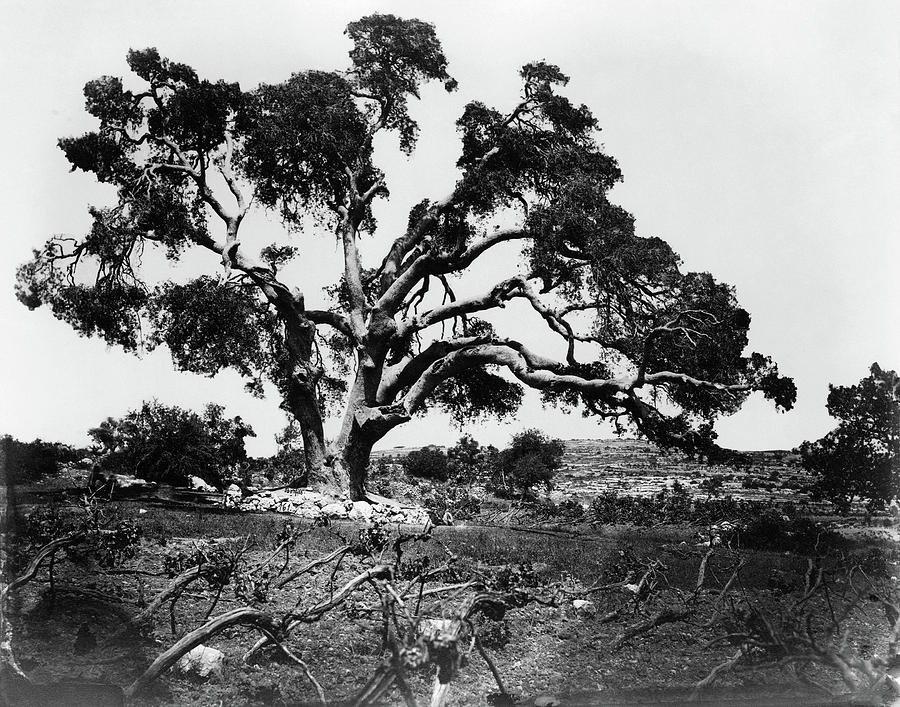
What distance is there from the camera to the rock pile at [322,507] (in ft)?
49.7

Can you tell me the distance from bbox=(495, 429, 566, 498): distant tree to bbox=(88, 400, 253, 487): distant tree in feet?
29.5

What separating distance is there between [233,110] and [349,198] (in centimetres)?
355

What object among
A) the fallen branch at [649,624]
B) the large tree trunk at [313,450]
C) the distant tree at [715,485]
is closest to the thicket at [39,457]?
the large tree trunk at [313,450]

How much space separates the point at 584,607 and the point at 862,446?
33.6ft

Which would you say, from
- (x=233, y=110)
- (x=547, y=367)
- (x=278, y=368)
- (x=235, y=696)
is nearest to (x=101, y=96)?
(x=233, y=110)

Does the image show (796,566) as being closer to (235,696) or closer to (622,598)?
(622,598)

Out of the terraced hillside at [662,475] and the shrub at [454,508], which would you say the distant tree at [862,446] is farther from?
the shrub at [454,508]

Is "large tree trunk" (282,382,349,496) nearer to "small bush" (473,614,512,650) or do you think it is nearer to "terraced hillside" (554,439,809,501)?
"terraced hillside" (554,439,809,501)

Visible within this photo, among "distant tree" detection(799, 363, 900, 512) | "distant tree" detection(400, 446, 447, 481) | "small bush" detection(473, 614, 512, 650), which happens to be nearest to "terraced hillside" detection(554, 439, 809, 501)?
"distant tree" detection(400, 446, 447, 481)

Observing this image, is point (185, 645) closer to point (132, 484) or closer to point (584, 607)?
point (584, 607)

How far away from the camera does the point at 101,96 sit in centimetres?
1797

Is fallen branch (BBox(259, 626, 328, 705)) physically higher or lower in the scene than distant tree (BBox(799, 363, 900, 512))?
lower

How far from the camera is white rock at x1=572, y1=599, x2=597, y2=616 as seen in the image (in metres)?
6.33

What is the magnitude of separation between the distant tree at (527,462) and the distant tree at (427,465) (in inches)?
151
